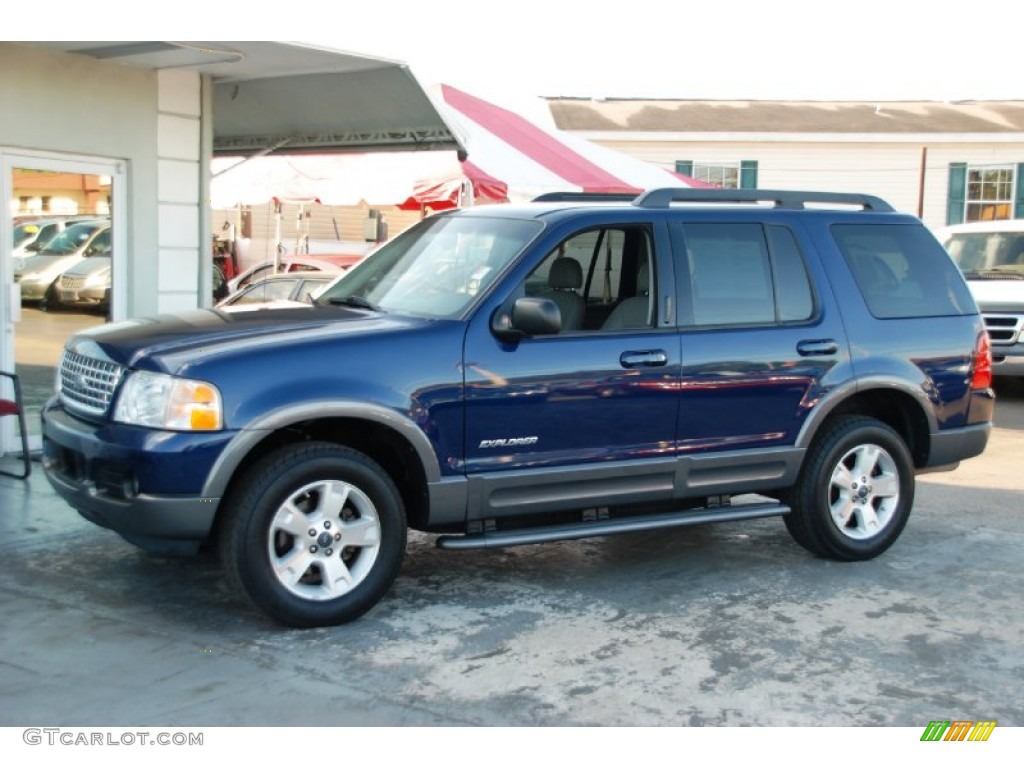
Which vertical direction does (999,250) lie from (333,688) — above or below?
above

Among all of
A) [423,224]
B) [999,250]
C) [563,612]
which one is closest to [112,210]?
[423,224]

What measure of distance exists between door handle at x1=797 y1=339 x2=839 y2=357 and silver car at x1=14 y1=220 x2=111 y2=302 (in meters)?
5.49

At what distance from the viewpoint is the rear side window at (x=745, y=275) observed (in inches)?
249

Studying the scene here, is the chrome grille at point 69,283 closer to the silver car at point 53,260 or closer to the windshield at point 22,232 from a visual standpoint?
the silver car at point 53,260

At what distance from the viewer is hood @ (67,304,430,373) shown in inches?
207

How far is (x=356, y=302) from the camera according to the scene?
629 centimetres

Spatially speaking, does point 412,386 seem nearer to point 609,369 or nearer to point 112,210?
point 609,369

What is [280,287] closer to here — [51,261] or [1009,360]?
[51,261]

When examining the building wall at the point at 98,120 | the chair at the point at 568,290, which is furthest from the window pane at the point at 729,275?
the building wall at the point at 98,120

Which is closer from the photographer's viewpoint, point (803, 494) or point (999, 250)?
point (803, 494)

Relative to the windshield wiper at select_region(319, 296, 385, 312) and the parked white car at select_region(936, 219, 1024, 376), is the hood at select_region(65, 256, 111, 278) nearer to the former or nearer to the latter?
the windshield wiper at select_region(319, 296, 385, 312)

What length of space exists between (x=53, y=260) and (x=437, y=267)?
412 centimetres

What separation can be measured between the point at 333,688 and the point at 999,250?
41.1 ft

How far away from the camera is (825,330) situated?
6.56 m
